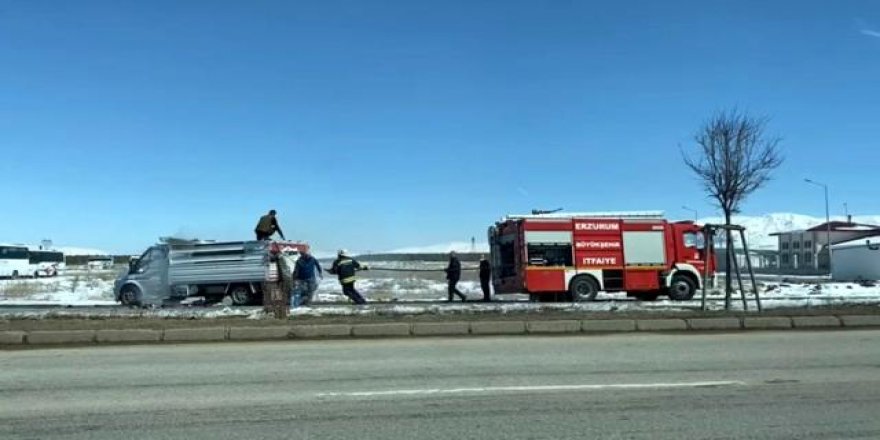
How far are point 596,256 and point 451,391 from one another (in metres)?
18.2

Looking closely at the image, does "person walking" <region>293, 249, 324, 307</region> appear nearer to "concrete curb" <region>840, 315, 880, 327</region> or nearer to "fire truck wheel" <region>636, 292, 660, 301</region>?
"fire truck wheel" <region>636, 292, 660, 301</region>

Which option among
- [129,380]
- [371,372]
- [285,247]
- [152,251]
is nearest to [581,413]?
[371,372]

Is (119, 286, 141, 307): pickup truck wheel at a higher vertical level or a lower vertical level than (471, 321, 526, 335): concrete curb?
higher

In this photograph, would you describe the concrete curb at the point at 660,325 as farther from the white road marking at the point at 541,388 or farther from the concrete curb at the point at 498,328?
the white road marking at the point at 541,388

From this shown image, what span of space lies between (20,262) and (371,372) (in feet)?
215

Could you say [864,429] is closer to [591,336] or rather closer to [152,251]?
[591,336]

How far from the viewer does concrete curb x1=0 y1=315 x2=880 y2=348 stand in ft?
47.7

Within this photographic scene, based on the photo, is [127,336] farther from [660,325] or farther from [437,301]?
[437,301]

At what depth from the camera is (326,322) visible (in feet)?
53.2

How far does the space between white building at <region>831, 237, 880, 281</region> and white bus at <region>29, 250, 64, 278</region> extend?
191 feet

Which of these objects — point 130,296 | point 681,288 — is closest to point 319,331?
point 130,296

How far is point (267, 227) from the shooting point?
992 inches

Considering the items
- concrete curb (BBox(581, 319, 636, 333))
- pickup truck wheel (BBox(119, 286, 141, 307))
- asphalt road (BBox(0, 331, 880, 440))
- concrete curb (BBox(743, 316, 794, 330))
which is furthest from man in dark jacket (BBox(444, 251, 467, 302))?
asphalt road (BBox(0, 331, 880, 440))

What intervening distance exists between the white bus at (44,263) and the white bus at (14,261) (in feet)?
3.58
